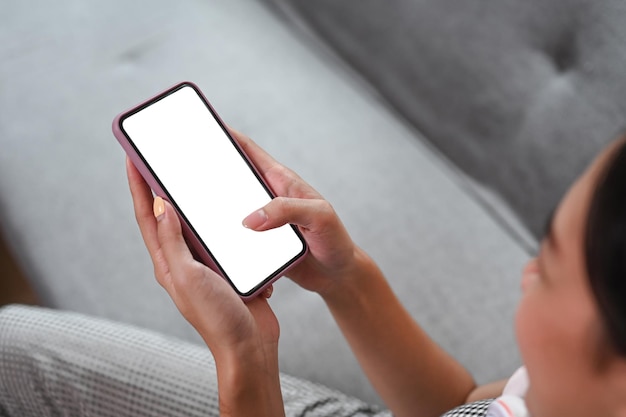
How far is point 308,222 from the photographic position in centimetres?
59

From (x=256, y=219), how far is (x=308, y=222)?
0.18 feet

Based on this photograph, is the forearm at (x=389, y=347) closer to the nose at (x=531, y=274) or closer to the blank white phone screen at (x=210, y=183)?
the blank white phone screen at (x=210, y=183)

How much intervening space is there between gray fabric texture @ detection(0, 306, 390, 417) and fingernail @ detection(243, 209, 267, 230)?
0.66 feet

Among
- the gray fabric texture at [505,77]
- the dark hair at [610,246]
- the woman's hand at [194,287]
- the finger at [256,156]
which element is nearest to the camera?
the dark hair at [610,246]

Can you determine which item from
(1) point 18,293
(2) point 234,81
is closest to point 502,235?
(2) point 234,81

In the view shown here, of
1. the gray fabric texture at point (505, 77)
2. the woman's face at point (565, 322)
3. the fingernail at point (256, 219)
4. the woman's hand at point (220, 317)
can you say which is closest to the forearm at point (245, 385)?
the woman's hand at point (220, 317)

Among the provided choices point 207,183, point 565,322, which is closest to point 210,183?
point 207,183

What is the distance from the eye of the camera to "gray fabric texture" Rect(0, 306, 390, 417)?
0.67 metres

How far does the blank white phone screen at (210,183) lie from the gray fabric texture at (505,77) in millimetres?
414

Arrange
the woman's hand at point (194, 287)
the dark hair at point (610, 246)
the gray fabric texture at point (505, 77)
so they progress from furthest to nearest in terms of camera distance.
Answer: the gray fabric texture at point (505, 77), the woman's hand at point (194, 287), the dark hair at point (610, 246)

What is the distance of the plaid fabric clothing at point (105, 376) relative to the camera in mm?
669

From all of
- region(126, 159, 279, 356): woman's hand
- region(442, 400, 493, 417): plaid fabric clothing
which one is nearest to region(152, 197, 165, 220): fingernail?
region(126, 159, 279, 356): woman's hand

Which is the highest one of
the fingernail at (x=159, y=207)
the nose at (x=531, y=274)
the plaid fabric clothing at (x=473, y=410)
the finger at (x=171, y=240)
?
the fingernail at (x=159, y=207)

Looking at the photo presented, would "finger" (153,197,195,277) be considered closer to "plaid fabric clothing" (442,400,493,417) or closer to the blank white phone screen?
the blank white phone screen
